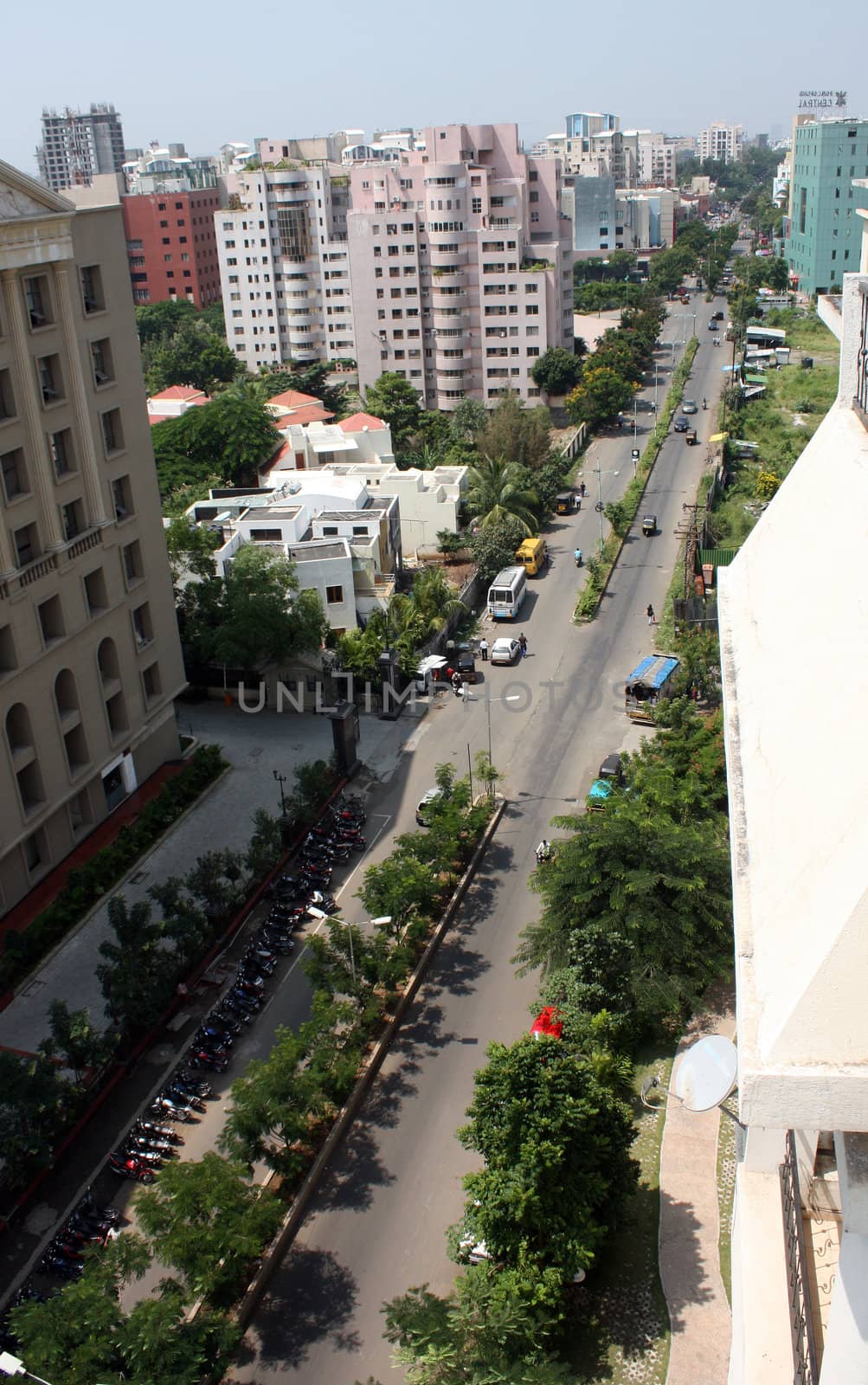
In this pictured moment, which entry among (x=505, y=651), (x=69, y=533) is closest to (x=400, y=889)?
(x=69, y=533)

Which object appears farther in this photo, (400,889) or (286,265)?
(286,265)

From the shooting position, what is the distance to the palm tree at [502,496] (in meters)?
53.7

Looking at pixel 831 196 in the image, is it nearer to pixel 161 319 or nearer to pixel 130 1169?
pixel 161 319

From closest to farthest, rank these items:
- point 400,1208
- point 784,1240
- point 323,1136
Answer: point 784,1240 → point 400,1208 → point 323,1136

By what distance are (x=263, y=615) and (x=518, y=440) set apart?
2694 cm

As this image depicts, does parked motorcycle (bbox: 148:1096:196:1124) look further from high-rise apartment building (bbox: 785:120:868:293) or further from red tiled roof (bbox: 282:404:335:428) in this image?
high-rise apartment building (bbox: 785:120:868:293)

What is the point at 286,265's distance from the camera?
302ft

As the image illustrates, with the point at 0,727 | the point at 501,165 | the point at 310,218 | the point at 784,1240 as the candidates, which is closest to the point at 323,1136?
the point at 0,727

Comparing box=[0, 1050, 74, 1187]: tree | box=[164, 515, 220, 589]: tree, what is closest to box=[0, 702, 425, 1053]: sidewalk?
box=[0, 1050, 74, 1187]: tree

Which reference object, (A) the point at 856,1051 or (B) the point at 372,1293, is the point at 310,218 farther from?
(A) the point at 856,1051

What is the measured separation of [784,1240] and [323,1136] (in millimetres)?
16693

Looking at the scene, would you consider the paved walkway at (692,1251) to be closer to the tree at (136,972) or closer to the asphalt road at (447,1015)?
the asphalt road at (447,1015)

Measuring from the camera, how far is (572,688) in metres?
40.9

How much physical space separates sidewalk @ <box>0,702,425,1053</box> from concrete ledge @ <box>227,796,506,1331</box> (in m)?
6.25
